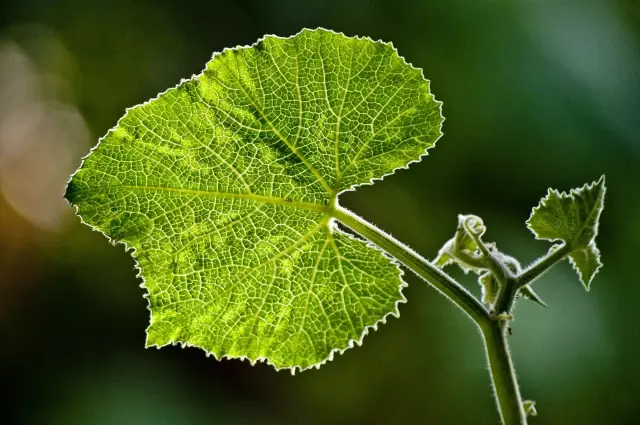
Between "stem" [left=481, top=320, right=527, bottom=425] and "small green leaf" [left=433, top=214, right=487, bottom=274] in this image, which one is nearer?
"stem" [left=481, top=320, right=527, bottom=425]

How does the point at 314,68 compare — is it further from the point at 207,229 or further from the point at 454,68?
the point at 454,68

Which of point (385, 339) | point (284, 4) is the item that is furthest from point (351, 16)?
point (385, 339)

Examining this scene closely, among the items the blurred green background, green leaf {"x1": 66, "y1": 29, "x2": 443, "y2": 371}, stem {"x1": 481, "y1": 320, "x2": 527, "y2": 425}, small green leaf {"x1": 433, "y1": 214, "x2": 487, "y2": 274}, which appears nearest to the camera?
stem {"x1": 481, "y1": 320, "x2": 527, "y2": 425}

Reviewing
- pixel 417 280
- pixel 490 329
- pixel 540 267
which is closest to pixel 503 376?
pixel 490 329

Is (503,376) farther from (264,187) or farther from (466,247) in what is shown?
(264,187)

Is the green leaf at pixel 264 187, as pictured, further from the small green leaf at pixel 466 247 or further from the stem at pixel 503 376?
the stem at pixel 503 376

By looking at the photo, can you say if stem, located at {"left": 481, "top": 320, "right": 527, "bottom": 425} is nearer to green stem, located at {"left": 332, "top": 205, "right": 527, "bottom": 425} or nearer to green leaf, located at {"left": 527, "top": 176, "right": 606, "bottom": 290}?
green stem, located at {"left": 332, "top": 205, "right": 527, "bottom": 425}

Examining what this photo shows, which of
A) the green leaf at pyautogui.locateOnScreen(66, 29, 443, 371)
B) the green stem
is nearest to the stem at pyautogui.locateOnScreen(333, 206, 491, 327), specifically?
the green stem
